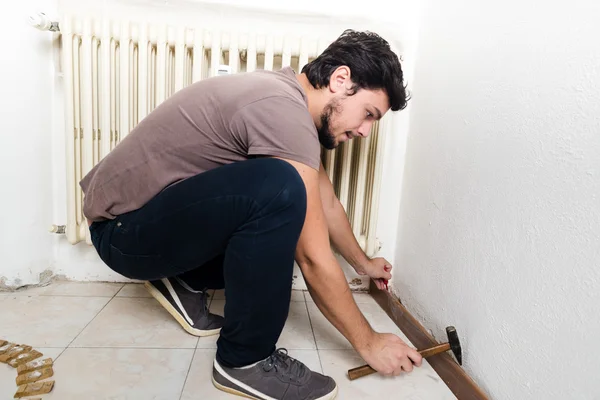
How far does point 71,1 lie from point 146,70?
1.04 ft

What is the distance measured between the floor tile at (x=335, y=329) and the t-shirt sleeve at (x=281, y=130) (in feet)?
1.77

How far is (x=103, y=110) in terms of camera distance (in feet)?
3.91

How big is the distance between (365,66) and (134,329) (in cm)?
91

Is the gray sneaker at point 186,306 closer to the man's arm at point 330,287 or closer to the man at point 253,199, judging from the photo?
the man at point 253,199

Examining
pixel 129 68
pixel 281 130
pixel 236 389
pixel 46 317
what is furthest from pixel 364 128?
pixel 46 317

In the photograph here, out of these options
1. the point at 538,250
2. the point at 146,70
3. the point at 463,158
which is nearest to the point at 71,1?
the point at 146,70

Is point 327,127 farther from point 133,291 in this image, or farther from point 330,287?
point 133,291

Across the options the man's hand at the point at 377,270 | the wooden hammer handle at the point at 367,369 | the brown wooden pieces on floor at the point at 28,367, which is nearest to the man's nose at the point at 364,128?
the man's hand at the point at 377,270

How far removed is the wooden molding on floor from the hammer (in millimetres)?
33

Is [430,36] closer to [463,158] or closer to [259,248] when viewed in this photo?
[463,158]

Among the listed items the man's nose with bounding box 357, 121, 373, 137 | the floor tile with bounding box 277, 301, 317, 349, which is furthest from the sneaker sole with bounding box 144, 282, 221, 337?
the man's nose with bounding box 357, 121, 373, 137

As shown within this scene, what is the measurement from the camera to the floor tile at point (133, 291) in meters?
1.28

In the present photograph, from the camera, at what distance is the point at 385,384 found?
0.86 metres

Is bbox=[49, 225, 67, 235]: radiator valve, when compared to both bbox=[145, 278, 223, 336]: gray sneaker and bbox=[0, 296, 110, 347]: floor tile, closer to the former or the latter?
bbox=[0, 296, 110, 347]: floor tile
